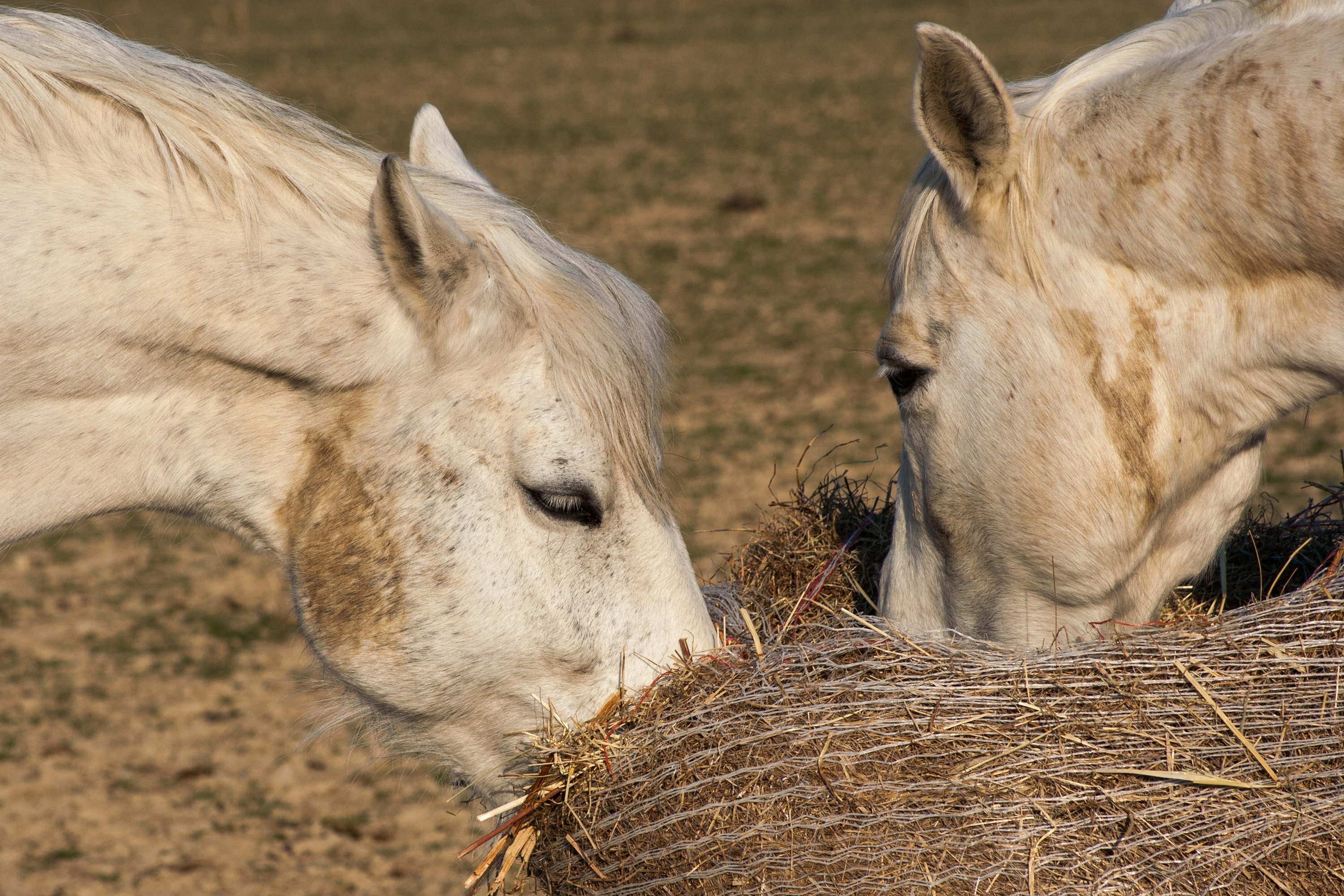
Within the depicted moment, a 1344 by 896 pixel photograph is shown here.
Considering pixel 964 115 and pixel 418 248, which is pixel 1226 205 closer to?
pixel 964 115

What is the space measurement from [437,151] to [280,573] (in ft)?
12.3

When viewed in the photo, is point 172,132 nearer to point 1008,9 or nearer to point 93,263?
point 93,263

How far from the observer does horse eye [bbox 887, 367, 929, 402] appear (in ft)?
8.14

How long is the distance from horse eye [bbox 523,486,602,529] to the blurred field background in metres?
0.42

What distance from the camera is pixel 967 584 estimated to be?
2.63 m

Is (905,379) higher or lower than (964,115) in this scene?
lower

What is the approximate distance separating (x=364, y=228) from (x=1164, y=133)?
150cm

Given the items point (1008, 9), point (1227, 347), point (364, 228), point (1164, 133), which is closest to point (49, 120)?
point (364, 228)

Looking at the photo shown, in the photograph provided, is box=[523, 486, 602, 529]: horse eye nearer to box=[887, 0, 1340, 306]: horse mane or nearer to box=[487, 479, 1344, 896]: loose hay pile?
box=[487, 479, 1344, 896]: loose hay pile

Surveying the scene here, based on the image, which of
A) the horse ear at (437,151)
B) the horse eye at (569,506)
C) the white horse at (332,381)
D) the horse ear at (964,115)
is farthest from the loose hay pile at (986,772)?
the horse ear at (437,151)

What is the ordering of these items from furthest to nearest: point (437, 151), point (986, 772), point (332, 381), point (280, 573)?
point (280, 573)
point (437, 151)
point (332, 381)
point (986, 772)

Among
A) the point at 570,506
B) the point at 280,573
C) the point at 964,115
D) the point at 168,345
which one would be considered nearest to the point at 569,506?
the point at 570,506

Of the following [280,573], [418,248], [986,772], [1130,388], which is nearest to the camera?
[986,772]

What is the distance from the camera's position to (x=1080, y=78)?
2.28 metres
